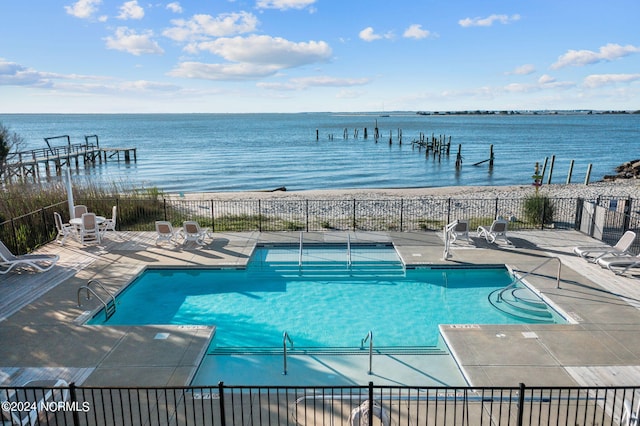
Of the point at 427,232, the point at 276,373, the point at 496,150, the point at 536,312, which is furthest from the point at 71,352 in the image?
the point at 496,150

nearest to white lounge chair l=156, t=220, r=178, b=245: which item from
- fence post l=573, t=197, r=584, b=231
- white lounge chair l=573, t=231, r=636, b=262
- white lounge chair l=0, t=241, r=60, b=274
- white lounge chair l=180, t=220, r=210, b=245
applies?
white lounge chair l=180, t=220, r=210, b=245

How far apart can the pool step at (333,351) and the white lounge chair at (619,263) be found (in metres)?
6.51

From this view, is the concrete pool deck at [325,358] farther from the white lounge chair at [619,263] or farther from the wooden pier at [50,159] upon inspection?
the wooden pier at [50,159]

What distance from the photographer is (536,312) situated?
11.3 m

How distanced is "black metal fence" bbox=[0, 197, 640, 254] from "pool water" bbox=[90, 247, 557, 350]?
394 cm

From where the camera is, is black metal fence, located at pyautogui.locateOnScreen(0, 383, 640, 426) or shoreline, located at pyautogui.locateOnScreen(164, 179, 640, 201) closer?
black metal fence, located at pyautogui.locateOnScreen(0, 383, 640, 426)

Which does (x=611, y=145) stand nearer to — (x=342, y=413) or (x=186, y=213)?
(x=186, y=213)

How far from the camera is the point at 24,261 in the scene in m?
12.9

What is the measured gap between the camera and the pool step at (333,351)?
942 centimetres

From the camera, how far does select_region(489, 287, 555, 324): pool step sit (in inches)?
440

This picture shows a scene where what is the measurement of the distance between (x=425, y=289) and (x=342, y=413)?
7.14 meters

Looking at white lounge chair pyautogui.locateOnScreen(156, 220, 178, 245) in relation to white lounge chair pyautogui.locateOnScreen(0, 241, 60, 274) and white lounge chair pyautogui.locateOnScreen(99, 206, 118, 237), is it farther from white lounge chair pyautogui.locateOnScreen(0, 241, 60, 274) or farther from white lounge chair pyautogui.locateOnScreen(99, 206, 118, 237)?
white lounge chair pyautogui.locateOnScreen(0, 241, 60, 274)

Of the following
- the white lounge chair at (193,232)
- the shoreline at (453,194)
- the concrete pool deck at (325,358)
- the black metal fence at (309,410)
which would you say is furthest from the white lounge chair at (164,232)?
the shoreline at (453,194)

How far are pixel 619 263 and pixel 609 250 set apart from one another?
2.22 ft
